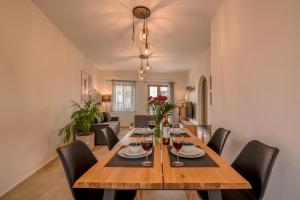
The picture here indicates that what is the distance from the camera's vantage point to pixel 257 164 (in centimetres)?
131

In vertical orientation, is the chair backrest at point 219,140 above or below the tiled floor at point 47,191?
above

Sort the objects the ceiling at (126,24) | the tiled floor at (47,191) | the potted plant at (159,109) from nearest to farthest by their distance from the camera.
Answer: the potted plant at (159,109)
the tiled floor at (47,191)
the ceiling at (126,24)

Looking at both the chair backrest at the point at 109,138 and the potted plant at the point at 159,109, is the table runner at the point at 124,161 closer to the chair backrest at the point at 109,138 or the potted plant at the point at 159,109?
the potted plant at the point at 159,109

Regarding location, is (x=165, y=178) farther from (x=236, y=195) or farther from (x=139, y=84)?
(x=139, y=84)

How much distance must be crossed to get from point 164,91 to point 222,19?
239 inches

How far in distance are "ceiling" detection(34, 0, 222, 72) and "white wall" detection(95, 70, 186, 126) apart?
2755mm

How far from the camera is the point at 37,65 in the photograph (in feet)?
9.77


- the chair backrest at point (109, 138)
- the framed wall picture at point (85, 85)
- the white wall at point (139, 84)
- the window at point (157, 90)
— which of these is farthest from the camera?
the window at point (157, 90)

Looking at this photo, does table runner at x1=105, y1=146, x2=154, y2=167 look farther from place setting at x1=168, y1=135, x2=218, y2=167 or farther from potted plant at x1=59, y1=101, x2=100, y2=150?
potted plant at x1=59, y1=101, x2=100, y2=150

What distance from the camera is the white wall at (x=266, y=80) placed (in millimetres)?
1303

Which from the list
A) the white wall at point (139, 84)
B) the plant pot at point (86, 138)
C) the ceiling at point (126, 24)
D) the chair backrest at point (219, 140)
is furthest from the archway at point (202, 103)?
the chair backrest at point (219, 140)

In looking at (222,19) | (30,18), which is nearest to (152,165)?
(222,19)

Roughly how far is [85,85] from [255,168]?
18.5ft

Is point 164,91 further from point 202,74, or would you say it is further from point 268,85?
point 268,85
